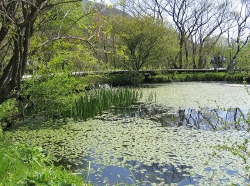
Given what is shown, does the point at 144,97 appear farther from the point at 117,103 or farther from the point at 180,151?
the point at 180,151

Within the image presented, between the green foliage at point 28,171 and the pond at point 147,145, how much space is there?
472 mm

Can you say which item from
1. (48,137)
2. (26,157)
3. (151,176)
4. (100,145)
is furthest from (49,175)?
(48,137)

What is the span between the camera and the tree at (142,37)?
13570 millimetres

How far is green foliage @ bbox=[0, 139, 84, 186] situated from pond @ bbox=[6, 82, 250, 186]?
0.47m

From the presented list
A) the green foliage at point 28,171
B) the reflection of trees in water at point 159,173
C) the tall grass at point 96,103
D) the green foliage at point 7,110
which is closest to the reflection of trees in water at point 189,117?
the tall grass at point 96,103

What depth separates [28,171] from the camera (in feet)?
8.39

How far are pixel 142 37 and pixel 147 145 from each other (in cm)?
966

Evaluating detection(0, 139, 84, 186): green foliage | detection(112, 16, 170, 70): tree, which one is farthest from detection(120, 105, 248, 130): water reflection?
detection(112, 16, 170, 70): tree

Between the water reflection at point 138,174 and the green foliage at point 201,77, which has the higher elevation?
the green foliage at point 201,77

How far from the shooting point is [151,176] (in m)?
3.56

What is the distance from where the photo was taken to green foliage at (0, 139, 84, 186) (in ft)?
7.15

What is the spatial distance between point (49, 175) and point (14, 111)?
3611 mm

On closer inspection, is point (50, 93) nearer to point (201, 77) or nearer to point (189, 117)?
point (189, 117)

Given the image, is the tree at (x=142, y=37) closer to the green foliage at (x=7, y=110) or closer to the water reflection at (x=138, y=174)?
the green foliage at (x=7, y=110)
